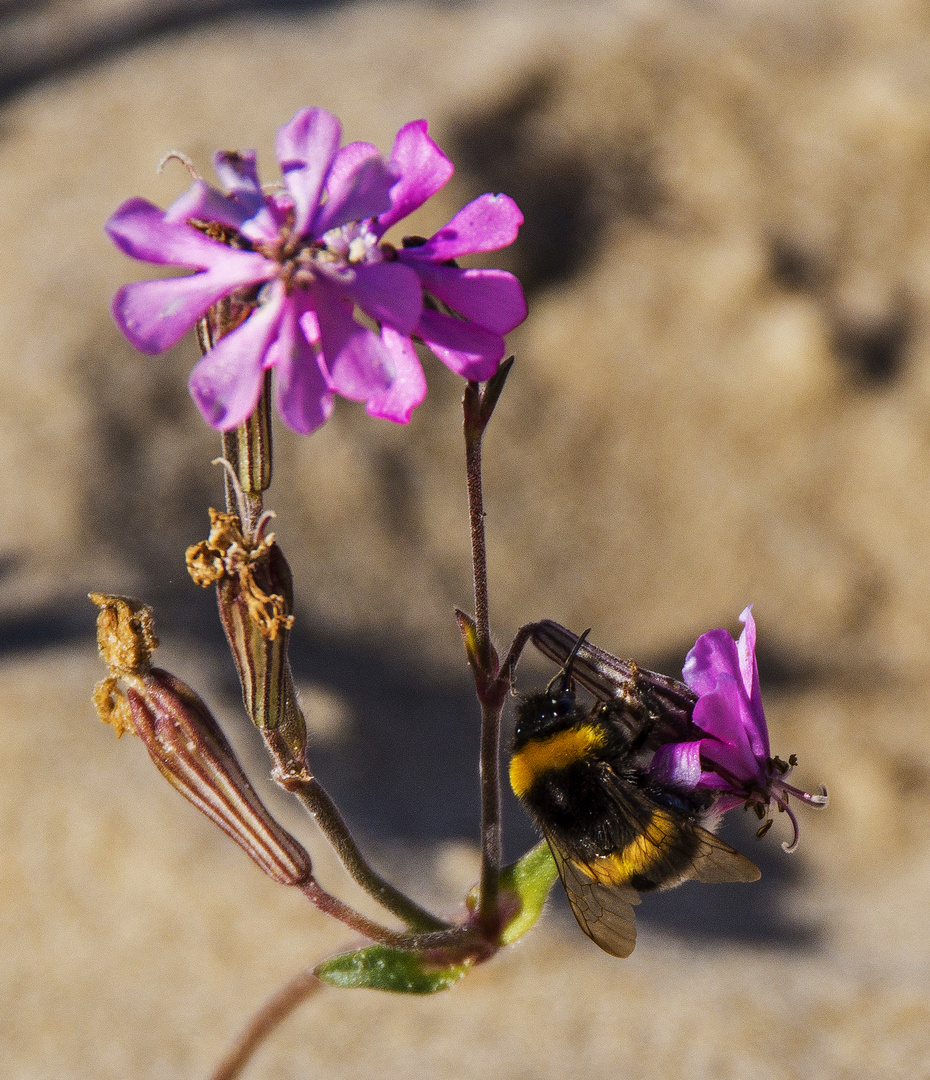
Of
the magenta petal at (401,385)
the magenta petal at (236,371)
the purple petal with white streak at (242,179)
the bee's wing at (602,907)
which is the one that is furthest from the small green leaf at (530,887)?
the purple petal with white streak at (242,179)

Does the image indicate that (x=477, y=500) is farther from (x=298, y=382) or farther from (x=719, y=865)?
(x=719, y=865)

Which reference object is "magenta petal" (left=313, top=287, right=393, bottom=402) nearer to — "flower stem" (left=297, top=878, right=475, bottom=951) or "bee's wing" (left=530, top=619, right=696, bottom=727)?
"bee's wing" (left=530, top=619, right=696, bottom=727)

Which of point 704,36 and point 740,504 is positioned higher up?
point 704,36

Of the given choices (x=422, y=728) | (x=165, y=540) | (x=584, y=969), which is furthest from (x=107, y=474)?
(x=584, y=969)

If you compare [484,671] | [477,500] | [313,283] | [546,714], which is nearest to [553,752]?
[546,714]

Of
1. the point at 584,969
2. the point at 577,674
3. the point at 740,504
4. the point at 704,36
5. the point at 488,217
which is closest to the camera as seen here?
the point at 488,217

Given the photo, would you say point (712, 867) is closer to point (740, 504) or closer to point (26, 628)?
point (26, 628)

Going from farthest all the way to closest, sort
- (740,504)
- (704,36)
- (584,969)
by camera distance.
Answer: (704,36) → (740,504) → (584,969)
